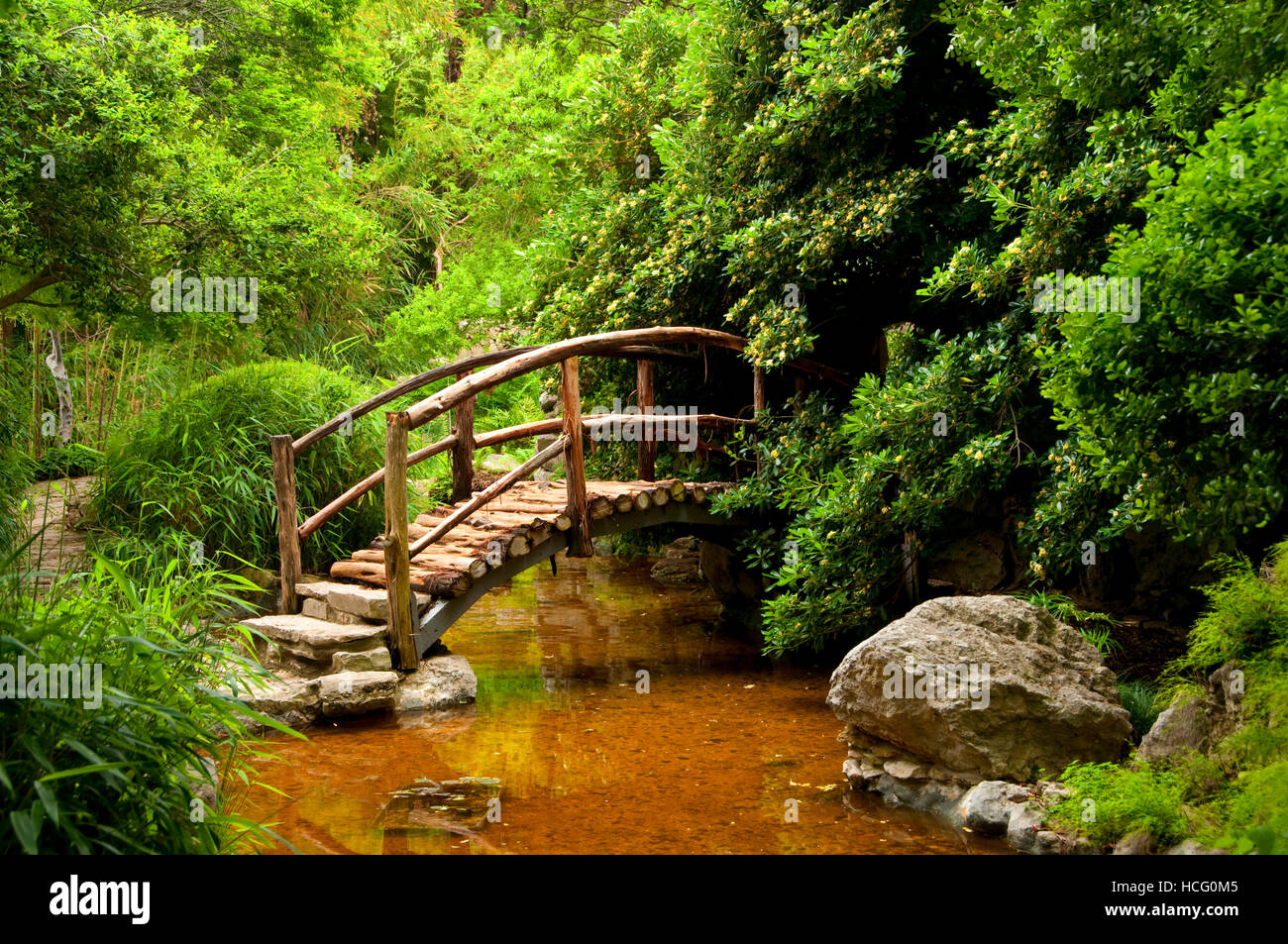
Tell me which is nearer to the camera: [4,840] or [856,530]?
[4,840]

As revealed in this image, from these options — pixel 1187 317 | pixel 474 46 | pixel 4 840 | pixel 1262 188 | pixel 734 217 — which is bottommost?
pixel 4 840

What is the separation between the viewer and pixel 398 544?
6.78m

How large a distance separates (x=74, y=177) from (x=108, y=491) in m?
2.68

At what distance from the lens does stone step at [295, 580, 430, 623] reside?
703cm

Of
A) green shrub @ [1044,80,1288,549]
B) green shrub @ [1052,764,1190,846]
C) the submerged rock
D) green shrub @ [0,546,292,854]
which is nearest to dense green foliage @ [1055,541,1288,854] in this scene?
green shrub @ [1052,764,1190,846]

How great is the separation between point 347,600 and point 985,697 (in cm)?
410

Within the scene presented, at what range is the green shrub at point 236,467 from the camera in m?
8.70

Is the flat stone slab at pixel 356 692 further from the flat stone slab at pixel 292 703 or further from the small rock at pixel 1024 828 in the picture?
the small rock at pixel 1024 828

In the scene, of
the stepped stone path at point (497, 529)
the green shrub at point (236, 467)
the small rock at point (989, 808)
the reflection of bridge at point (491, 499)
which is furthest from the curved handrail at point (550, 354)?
the small rock at point (989, 808)

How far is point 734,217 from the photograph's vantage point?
28.0 feet

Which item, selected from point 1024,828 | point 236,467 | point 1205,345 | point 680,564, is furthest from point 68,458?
point 1205,345

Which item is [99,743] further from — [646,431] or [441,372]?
[646,431]

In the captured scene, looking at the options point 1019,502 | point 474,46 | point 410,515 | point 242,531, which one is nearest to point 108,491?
point 242,531

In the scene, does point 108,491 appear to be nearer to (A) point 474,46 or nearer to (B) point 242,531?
(B) point 242,531
